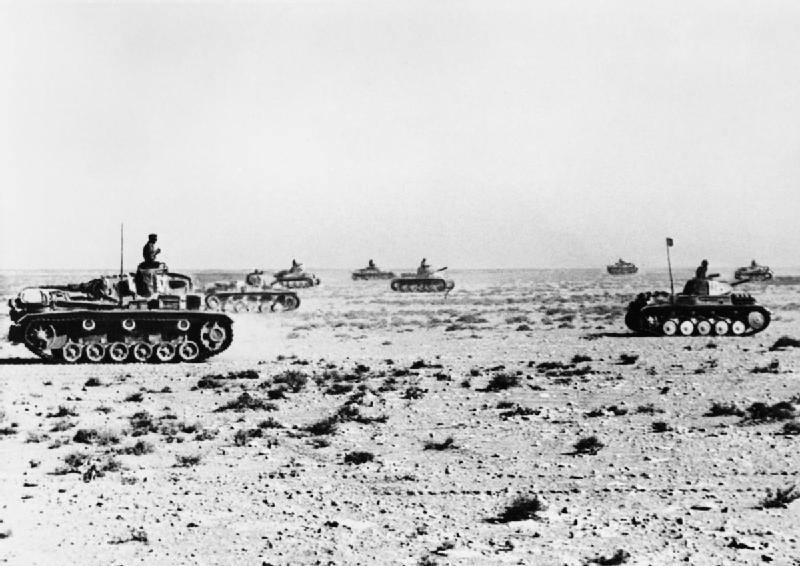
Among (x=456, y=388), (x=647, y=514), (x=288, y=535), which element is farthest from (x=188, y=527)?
(x=456, y=388)

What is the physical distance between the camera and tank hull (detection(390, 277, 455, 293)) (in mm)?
68000

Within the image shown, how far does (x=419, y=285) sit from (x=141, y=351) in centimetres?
4808

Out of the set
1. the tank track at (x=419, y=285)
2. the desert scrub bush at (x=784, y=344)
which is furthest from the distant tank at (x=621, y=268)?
the desert scrub bush at (x=784, y=344)

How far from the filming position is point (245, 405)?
14852 millimetres

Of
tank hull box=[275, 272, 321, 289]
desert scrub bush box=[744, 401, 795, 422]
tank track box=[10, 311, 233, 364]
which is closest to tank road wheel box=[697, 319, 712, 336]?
desert scrub bush box=[744, 401, 795, 422]

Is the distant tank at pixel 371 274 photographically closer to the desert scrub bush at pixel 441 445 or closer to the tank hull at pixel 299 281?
the tank hull at pixel 299 281

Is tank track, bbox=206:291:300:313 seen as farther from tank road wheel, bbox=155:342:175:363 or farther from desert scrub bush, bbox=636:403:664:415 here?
desert scrub bush, bbox=636:403:664:415

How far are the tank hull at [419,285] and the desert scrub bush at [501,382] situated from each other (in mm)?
49890

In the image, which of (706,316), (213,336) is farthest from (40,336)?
(706,316)

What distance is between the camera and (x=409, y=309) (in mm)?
45938

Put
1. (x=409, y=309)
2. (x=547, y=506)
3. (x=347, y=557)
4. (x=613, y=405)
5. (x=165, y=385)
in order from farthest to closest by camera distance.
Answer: (x=409, y=309) → (x=165, y=385) → (x=613, y=405) → (x=547, y=506) → (x=347, y=557)

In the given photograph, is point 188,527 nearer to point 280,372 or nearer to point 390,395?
point 390,395

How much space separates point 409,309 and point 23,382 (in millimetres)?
29369

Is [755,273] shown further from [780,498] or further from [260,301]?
[780,498]
